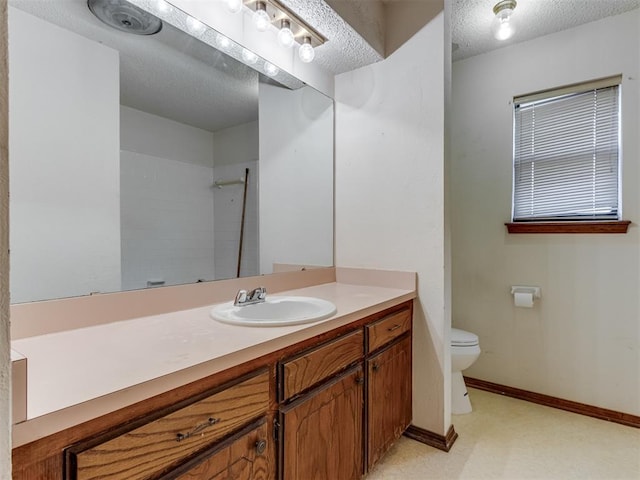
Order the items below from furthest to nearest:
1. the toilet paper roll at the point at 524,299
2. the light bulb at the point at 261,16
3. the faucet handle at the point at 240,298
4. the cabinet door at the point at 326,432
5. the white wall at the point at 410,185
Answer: the toilet paper roll at the point at 524,299
the white wall at the point at 410,185
the light bulb at the point at 261,16
the faucet handle at the point at 240,298
the cabinet door at the point at 326,432

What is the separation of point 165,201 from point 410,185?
1.19 meters

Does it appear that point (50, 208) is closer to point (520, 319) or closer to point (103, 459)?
point (103, 459)

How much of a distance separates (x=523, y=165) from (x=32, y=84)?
2583 mm

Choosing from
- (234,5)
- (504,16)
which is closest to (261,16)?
(234,5)

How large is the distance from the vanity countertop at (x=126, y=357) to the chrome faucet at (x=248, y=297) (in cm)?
13

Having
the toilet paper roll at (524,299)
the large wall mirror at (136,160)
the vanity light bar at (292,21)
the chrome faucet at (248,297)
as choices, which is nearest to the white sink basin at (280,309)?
the chrome faucet at (248,297)

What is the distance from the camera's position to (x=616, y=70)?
198 cm

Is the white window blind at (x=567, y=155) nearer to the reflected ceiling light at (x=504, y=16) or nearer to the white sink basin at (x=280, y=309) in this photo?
the reflected ceiling light at (x=504, y=16)

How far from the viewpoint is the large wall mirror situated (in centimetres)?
102

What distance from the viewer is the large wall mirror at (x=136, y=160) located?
102 cm

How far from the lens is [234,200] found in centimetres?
162

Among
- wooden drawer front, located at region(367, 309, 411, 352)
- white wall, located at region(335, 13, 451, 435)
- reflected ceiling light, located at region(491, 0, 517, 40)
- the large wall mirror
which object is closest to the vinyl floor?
white wall, located at region(335, 13, 451, 435)

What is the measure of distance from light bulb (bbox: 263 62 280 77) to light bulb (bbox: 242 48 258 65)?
2.7 inches

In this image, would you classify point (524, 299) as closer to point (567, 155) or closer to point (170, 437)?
point (567, 155)
